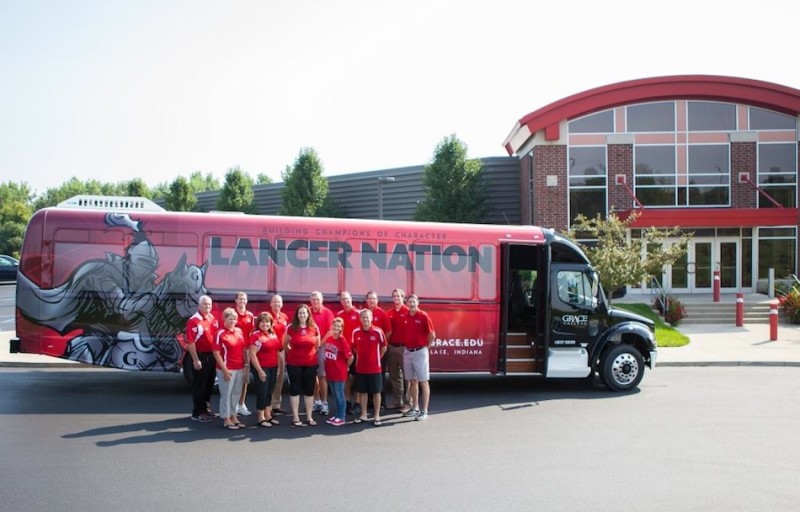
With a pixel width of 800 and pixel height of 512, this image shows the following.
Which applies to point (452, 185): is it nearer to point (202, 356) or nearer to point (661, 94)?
point (661, 94)

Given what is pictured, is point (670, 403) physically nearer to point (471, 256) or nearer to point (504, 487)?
point (471, 256)

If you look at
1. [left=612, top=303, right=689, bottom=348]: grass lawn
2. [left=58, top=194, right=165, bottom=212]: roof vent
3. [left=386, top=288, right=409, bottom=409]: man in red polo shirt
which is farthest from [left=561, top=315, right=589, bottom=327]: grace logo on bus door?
[left=58, top=194, right=165, bottom=212]: roof vent

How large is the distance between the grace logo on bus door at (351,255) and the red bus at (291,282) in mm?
17

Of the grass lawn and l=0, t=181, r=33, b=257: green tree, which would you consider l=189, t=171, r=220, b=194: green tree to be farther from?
the grass lawn

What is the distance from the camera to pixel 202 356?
10.1 meters

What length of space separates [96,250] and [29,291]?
4.07 ft

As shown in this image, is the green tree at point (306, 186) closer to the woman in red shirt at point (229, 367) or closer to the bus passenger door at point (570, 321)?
the bus passenger door at point (570, 321)

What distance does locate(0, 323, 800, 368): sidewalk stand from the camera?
50.9ft

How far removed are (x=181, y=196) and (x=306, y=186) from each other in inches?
545

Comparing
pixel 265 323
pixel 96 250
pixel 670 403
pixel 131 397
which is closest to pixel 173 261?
pixel 96 250

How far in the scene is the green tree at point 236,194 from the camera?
1608 inches

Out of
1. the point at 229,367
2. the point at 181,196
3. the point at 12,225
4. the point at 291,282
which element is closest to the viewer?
the point at 229,367

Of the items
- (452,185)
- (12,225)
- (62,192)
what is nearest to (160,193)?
(62,192)

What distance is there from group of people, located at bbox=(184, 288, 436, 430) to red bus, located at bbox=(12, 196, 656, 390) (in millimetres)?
1975
